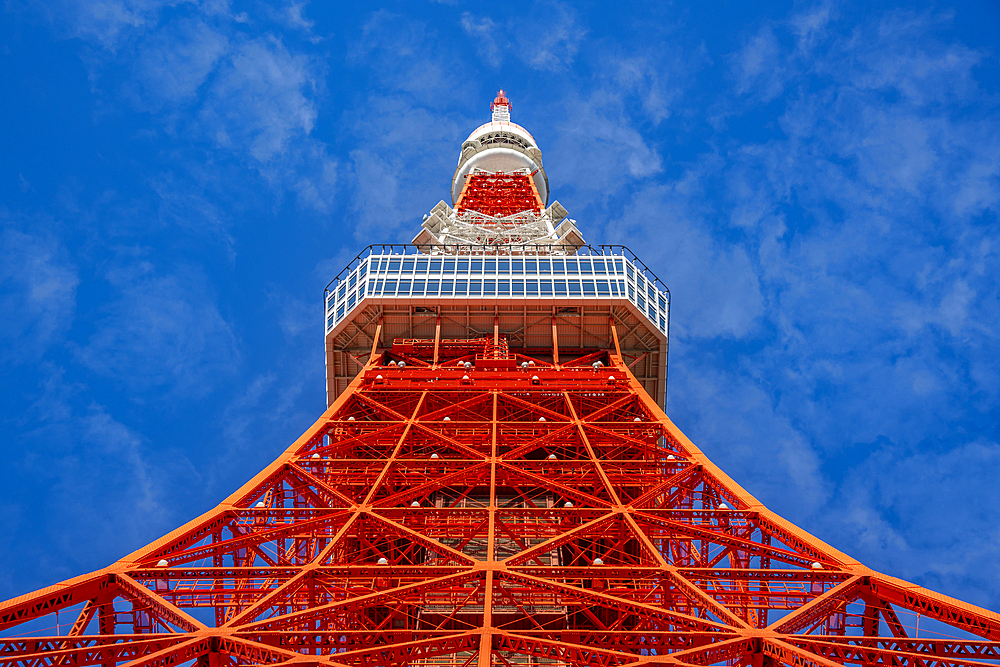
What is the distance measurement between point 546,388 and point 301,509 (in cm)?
1432

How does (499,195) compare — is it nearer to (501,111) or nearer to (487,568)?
(501,111)

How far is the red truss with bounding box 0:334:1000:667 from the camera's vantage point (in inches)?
650

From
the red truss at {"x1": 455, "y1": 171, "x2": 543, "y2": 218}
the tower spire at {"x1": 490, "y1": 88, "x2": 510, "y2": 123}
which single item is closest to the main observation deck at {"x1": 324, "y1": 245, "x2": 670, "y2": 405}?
the red truss at {"x1": 455, "y1": 171, "x2": 543, "y2": 218}

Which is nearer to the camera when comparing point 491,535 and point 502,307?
point 491,535

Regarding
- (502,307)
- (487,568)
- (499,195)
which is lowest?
(487,568)

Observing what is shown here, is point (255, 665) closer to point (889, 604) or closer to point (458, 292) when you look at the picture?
point (889, 604)

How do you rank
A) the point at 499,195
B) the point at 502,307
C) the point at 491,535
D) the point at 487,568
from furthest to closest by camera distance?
the point at 499,195
the point at 502,307
the point at 491,535
the point at 487,568

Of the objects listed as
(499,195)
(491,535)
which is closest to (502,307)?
(491,535)

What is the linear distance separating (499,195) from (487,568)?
64.1 m

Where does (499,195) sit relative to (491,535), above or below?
above

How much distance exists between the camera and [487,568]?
65.2 feet

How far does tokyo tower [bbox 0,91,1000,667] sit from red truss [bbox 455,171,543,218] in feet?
92.1

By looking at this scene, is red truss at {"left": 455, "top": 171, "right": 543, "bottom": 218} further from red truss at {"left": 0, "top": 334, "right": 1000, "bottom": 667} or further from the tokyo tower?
red truss at {"left": 0, "top": 334, "right": 1000, "bottom": 667}

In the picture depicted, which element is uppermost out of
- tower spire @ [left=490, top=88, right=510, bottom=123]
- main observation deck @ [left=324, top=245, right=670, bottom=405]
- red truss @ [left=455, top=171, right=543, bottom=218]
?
tower spire @ [left=490, top=88, right=510, bottom=123]
